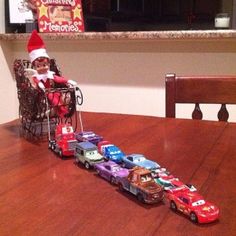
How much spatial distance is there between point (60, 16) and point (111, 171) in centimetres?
146

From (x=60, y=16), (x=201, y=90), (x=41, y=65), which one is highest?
(x=60, y=16)

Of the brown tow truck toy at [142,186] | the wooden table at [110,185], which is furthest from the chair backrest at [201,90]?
the brown tow truck toy at [142,186]

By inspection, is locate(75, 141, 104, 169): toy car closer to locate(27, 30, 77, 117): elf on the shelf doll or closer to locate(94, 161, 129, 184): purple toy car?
locate(94, 161, 129, 184): purple toy car

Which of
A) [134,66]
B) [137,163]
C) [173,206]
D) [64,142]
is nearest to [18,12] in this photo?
[134,66]

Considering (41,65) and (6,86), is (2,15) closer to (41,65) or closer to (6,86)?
(6,86)

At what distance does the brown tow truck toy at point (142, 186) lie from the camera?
552 millimetres

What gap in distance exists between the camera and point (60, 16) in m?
1.95

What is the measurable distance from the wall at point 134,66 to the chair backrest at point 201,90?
0.64 meters

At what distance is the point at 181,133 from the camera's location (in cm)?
94

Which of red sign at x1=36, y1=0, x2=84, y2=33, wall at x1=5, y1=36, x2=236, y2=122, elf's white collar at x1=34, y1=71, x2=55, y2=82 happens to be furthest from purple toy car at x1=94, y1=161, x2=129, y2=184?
red sign at x1=36, y1=0, x2=84, y2=33

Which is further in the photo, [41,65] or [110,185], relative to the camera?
[41,65]

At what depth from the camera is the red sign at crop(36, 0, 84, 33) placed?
1889mm

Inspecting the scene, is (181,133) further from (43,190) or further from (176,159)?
(43,190)

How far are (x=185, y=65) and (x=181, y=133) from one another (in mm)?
986
